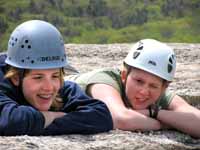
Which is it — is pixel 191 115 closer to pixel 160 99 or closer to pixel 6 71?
pixel 160 99

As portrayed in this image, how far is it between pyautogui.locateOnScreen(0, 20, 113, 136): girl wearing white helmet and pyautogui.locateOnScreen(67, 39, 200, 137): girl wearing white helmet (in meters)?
0.42

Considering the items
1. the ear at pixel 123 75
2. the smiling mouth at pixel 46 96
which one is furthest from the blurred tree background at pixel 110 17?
the smiling mouth at pixel 46 96

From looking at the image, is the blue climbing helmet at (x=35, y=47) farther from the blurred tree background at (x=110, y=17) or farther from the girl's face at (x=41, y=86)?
the blurred tree background at (x=110, y=17)

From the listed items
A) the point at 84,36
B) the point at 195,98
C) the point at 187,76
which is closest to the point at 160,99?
the point at 195,98

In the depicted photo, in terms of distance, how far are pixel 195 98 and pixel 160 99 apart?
1.16 meters

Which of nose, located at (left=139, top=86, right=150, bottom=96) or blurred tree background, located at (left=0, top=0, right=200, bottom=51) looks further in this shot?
blurred tree background, located at (left=0, top=0, right=200, bottom=51)

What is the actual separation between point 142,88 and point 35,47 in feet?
3.10

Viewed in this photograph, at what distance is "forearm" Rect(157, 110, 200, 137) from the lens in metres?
4.79

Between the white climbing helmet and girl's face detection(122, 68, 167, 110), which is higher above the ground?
the white climbing helmet

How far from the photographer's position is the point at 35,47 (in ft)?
13.7

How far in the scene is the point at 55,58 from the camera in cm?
421

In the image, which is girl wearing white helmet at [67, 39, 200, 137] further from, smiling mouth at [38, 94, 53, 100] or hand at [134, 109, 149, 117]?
smiling mouth at [38, 94, 53, 100]

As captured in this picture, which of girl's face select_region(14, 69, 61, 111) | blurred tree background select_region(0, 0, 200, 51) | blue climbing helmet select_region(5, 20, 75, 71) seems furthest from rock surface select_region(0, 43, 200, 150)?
blurred tree background select_region(0, 0, 200, 51)

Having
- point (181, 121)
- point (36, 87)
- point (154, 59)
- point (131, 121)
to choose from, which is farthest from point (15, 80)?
point (181, 121)
